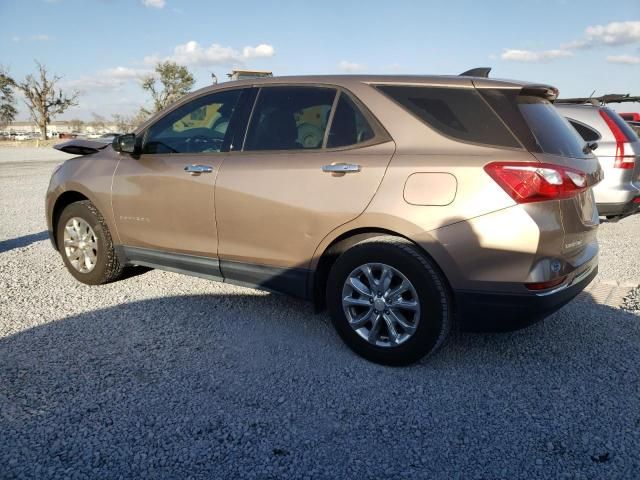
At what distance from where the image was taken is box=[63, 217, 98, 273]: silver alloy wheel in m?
4.62

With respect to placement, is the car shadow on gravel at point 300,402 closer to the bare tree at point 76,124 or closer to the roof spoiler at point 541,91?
the roof spoiler at point 541,91

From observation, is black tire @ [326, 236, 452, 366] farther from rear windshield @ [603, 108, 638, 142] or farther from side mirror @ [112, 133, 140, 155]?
rear windshield @ [603, 108, 638, 142]

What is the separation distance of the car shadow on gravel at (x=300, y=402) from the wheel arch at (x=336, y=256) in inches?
14.7

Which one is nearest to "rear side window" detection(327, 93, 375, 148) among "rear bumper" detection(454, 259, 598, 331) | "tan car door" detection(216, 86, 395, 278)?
"tan car door" detection(216, 86, 395, 278)

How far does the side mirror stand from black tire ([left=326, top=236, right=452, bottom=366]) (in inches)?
81.7

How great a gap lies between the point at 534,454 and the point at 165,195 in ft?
9.98

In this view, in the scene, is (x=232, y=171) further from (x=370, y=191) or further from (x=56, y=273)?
(x=56, y=273)

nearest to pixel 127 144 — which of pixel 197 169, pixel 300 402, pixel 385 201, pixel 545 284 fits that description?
pixel 197 169

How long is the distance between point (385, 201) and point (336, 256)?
0.55 m

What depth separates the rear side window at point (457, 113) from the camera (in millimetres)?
2910

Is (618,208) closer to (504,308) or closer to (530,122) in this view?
(530,122)

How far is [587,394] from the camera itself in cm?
288

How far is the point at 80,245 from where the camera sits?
468cm

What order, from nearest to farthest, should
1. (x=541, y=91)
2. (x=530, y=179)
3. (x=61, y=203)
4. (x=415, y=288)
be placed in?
1. (x=530, y=179)
2. (x=415, y=288)
3. (x=541, y=91)
4. (x=61, y=203)
